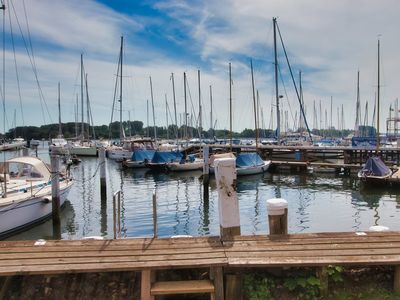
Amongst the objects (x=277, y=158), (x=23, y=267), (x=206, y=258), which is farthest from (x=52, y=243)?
(x=277, y=158)

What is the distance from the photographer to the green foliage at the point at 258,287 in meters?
5.90

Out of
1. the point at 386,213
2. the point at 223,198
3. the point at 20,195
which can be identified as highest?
the point at 223,198

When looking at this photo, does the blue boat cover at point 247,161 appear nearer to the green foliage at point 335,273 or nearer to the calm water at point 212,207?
the calm water at point 212,207

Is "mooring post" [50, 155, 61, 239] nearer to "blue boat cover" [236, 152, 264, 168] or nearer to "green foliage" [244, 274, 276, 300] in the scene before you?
"green foliage" [244, 274, 276, 300]

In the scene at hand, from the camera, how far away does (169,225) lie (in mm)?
17250

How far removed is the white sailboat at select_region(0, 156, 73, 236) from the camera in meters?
14.0

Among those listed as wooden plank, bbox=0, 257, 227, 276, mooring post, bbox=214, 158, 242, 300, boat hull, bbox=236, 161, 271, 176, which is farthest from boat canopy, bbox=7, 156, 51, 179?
boat hull, bbox=236, 161, 271, 176

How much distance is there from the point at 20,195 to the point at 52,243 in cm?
925

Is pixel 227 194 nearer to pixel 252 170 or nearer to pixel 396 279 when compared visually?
pixel 396 279

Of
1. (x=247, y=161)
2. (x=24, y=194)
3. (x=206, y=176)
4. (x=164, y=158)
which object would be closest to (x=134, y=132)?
(x=164, y=158)

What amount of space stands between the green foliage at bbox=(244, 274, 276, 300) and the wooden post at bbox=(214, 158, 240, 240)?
1218 millimetres

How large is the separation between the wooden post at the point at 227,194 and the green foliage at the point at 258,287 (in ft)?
3.99

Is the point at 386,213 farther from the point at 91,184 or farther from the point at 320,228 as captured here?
the point at 91,184

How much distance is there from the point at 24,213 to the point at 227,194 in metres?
11.1
